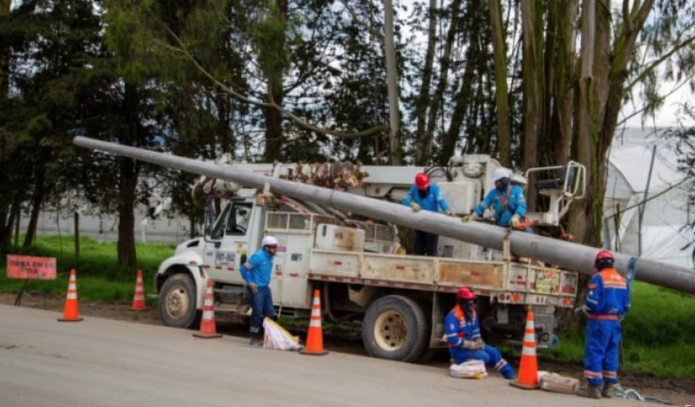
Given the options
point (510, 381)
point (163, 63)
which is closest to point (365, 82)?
point (163, 63)

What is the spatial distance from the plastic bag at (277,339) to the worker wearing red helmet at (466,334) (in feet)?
8.72

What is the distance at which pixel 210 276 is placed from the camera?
13.5 metres

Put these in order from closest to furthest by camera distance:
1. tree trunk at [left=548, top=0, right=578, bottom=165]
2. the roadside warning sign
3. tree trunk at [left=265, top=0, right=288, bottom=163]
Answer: tree trunk at [left=548, top=0, right=578, bottom=165]
the roadside warning sign
tree trunk at [left=265, top=0, right=288, bottom=163]

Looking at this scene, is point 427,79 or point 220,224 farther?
point 427,79

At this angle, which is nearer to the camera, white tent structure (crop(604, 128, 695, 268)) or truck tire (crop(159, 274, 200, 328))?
truck tire (crop(159, 274, 200, 328))

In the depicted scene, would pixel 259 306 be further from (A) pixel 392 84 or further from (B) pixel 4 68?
(B) pixel 4 68

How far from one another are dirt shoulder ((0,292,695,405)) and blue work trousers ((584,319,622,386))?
1.38 meters

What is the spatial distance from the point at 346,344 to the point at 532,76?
6293 mm

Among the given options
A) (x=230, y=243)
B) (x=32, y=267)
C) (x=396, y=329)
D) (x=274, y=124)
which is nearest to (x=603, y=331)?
(x=396, y=329)

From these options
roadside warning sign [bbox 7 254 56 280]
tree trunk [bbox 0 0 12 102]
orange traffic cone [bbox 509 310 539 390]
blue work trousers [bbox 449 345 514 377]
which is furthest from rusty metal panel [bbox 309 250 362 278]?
tree trunk [bbox 0 0 12 102]

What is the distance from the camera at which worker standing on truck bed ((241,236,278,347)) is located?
11656 millimetres

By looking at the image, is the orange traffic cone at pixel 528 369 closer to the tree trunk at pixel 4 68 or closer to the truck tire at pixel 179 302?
the truck tire at pixel 179 302

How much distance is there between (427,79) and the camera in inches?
803

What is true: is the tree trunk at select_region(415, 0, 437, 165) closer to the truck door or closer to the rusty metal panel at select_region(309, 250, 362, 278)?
the truck door
